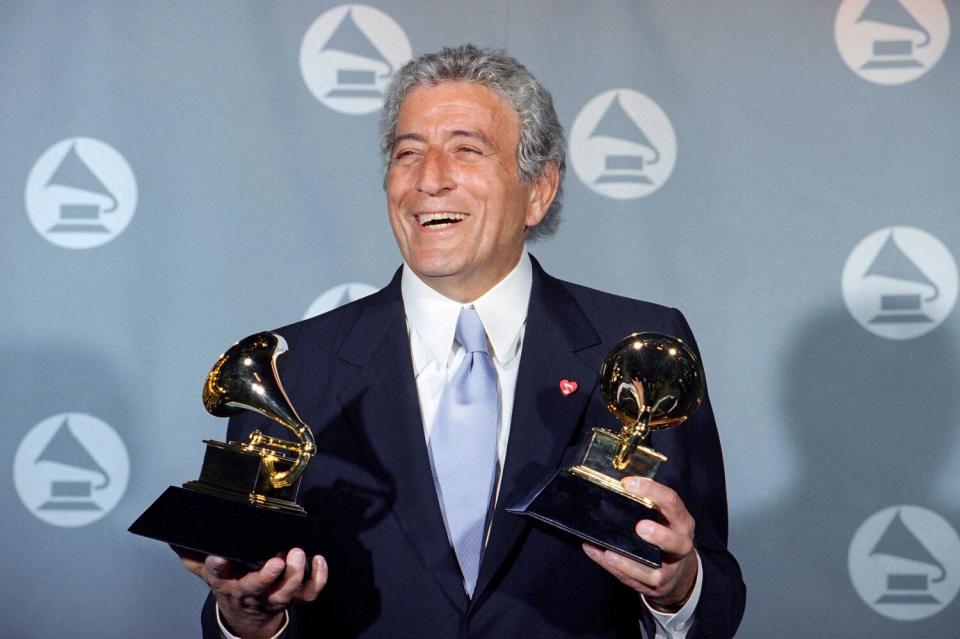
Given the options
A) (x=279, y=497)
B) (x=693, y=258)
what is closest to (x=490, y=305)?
(x=279, y=497)

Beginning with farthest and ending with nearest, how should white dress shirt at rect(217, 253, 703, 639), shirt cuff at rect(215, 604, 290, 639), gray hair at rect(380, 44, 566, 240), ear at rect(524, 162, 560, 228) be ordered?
1. ear at rect(524, 162, 560, 228)
2. gray hair at rect(380, 44, 566, 240)
3. white dress shirt at rect(217, 253, 703, 639)
4. shirt cuff at rect(215, 604, 290, 639)

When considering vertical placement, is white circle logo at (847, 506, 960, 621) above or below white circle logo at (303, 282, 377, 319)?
below

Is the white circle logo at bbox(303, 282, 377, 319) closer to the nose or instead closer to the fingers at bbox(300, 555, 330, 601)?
the nose

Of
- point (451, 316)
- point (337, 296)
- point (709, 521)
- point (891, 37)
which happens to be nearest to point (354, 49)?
point (337, 296)

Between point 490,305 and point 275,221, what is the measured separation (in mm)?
968

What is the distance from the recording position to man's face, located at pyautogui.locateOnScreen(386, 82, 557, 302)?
6.39ft

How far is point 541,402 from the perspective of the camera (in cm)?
185

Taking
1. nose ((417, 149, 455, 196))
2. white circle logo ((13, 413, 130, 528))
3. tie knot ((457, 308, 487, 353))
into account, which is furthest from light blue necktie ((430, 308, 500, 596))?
white circle logo ((13, 413, 130, 528))

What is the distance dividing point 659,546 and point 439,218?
28.9 inches

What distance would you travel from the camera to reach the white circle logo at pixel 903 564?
2.76 meters

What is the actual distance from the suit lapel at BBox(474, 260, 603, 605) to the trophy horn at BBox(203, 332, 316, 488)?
333 millimetres

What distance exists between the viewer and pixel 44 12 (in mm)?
2799

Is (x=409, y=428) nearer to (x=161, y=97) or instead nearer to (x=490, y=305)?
(x=490, y=305)

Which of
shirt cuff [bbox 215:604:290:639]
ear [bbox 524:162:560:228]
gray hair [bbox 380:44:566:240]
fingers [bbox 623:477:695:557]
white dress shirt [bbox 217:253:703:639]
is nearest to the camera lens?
fingers [bbox 623:477:695:557]
